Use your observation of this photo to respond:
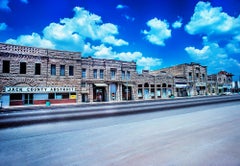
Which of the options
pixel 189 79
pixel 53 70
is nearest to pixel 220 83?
pixel 189 79

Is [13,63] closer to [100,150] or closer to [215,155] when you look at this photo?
[100,150]

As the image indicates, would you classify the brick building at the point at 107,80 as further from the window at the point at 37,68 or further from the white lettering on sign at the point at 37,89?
the window at the point at 37,68

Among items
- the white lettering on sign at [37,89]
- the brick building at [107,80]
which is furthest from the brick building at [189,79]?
the white lettering on sign at [37,89]

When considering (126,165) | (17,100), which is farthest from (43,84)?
(126,165)

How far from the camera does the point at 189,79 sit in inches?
1874

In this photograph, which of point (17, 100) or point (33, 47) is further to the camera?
point (33, 47)

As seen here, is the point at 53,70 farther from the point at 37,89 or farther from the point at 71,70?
the point at 37,89

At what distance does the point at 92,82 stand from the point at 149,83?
15.6m

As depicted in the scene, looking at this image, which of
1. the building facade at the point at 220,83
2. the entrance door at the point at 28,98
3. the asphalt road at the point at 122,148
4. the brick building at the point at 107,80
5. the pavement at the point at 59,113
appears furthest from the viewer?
the building facade at the point at 220,83

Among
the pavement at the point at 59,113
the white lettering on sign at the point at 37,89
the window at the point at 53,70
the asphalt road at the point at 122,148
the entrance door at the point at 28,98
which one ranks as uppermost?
the window at the point at 53,70

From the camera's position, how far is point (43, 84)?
24.8 metres

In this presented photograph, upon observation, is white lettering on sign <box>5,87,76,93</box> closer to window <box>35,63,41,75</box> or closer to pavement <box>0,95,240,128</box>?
window <box>35,63,41,75</box>

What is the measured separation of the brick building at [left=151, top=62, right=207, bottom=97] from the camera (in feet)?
147

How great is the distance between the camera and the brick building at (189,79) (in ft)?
147
